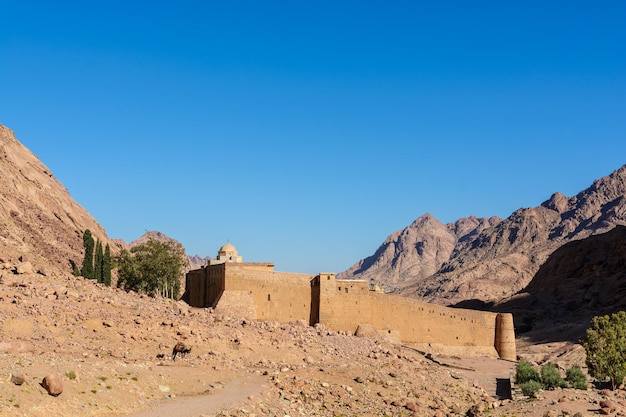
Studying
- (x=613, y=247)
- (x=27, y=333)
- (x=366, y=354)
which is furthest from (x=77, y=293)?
(x=613, y=247)

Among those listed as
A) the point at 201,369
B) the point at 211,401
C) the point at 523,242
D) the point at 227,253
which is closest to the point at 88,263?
the point at 227,253

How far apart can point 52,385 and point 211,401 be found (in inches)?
220

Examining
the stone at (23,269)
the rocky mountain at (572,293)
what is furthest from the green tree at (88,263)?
the rocky mountain at (572,293)

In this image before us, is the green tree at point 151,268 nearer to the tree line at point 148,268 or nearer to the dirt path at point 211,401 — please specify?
the tree line at point 148,268

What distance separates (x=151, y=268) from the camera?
4716 centimetres

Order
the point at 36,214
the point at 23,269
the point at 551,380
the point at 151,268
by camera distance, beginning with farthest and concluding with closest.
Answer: the point at 36,214, the point at 151,268, the point at 551,380, the point at 23,269

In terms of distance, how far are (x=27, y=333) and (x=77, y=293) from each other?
16.6 ft

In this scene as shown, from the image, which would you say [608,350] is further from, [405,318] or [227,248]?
[227,248]

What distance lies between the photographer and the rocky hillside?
5512cm

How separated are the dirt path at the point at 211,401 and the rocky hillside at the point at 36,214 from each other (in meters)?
24.2

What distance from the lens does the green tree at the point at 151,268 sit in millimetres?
47094

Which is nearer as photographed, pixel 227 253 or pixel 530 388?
pixel 530 388

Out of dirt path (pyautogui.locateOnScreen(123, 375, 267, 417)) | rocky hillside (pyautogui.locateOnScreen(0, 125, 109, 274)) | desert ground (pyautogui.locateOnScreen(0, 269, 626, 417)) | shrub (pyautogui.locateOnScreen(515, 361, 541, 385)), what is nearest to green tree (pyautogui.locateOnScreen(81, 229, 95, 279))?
rocky hillside (pyautogui.locateOnScreen(0, 125, 109, 274))

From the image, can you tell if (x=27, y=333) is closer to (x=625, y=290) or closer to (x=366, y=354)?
(x=366, y=354)
